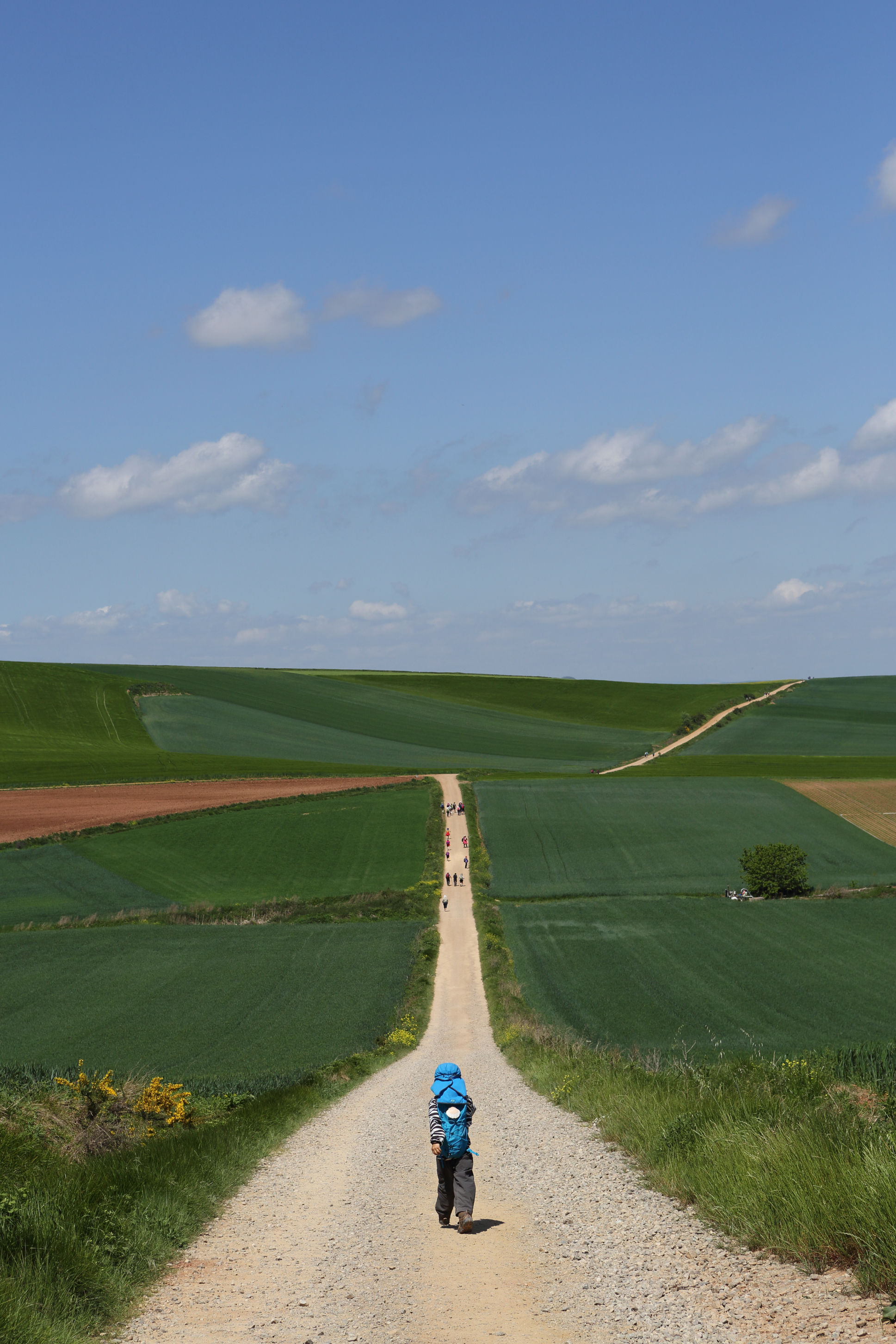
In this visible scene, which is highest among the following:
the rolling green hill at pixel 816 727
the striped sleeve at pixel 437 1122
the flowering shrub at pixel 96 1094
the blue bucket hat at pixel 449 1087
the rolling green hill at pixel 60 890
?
the rolling green hill at pixel 816 727

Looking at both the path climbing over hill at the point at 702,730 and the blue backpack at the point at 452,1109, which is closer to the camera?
the blue backpack at the point at 452,1109

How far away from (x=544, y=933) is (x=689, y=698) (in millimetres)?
109987

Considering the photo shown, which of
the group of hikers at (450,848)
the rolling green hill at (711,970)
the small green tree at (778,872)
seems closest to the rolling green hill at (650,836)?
the group of hikers at (450,848)

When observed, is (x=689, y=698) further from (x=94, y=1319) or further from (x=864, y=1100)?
(x=94, y=1319)

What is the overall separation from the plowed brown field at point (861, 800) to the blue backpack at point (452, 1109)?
61950 mm

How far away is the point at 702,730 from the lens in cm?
12688

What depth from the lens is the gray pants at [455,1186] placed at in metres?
A: 10.3

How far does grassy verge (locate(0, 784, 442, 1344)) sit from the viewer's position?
7.43 m

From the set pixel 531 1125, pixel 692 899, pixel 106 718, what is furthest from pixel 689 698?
pixel 531 1125

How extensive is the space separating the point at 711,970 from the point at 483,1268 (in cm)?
3209

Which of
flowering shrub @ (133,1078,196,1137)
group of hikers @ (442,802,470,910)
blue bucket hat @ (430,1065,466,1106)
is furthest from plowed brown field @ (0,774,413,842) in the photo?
blue bucket hat @ (430,1065,466,1106)

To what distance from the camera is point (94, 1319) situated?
7441 millimetres

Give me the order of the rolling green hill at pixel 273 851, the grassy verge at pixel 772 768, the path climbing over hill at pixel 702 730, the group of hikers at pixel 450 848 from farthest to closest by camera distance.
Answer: the path climbing over hill at pixel 702 730
the grassy verge at pixel 772 768
the group of hikers at pixel 450 848
the rolling green hill at pixel 273 851

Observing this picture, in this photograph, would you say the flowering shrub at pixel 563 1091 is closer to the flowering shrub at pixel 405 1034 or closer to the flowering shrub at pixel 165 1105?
the flowering shrub at pixel 165 1105
